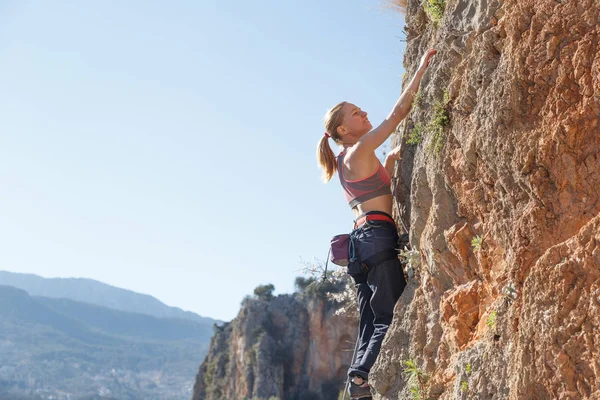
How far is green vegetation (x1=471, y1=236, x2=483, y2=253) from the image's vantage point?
13.8 ft

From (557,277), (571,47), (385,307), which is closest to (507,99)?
(571,47)

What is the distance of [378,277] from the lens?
523 centimetres

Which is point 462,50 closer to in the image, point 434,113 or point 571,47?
point 434,113

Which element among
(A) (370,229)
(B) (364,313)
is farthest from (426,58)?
(B) (364,313)

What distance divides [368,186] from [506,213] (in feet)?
5.42

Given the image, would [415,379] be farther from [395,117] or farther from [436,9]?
[436,9]

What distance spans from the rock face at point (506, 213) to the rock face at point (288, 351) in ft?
178

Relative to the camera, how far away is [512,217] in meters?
3.82

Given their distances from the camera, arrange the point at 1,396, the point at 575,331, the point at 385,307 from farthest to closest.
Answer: the point at 1,396, the point at 385,307, the point at 575,331

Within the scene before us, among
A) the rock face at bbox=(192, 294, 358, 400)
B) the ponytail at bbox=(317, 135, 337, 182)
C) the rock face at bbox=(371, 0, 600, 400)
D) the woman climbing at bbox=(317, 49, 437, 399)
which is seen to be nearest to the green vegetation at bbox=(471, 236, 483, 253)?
the rock face at bbox=(371, 0, 600, 400)

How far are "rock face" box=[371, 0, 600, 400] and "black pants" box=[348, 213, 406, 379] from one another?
0.81 ft

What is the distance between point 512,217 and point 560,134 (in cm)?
52

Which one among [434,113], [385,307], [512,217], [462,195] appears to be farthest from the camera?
[385,307]

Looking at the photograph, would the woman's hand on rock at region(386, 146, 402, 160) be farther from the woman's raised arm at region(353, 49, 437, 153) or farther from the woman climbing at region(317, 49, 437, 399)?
the woman's raised arm at region(353, 49, 437, 153)
